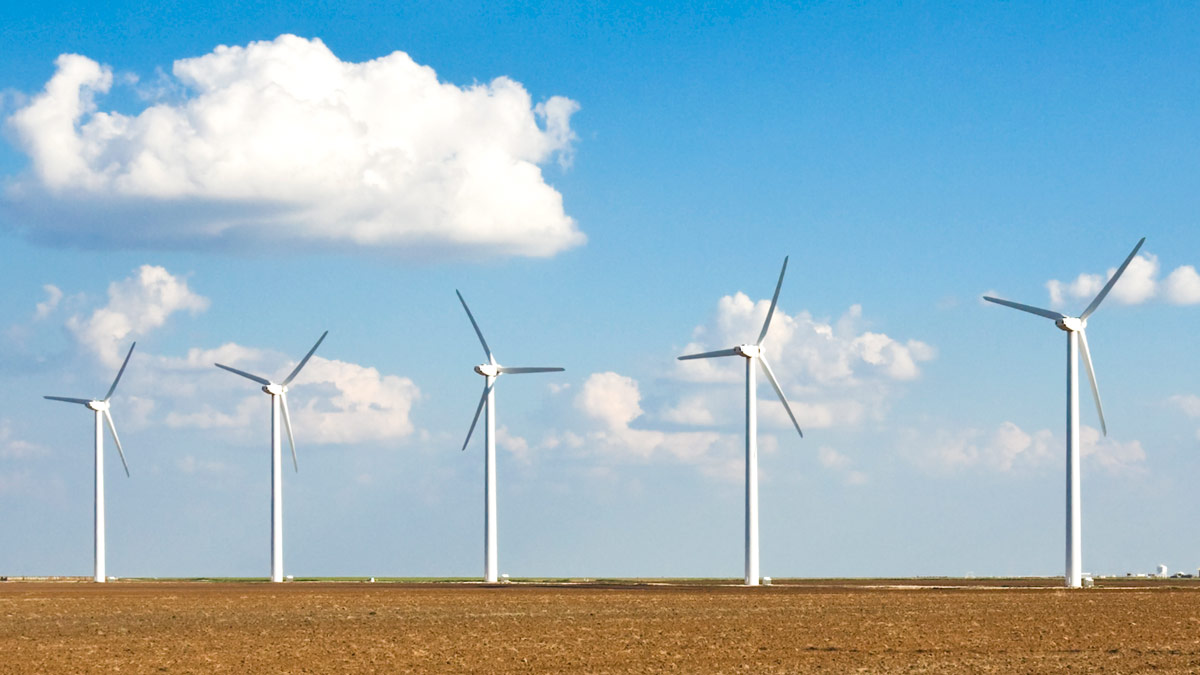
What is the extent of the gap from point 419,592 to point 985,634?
161 ft

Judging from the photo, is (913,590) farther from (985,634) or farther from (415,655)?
(415,655)

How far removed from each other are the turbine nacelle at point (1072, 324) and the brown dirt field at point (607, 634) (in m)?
23.7

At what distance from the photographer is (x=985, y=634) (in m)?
52.6

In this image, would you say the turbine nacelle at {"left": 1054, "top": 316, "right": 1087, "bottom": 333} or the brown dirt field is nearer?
the brown dirt field

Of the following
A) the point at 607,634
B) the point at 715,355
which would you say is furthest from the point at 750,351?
the point at 607,634

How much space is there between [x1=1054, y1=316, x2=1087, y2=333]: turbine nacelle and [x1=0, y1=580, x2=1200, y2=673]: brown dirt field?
23.7 metres

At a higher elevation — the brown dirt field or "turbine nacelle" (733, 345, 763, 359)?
"turbine nacelle" (733, 345, 763, 359)

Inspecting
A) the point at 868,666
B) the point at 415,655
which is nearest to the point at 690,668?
the point at 868,666

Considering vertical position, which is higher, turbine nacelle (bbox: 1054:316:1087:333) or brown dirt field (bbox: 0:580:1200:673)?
turbine nacelle (bbox: 1054:316:1087:333)

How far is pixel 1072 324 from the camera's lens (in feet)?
339

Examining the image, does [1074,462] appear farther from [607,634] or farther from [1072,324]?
[607,634]

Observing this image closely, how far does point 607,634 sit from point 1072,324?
5926 cm

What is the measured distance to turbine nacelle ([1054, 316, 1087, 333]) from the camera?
4060 inches

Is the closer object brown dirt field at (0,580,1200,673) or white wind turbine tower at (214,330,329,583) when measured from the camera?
brown dirt field at (0,580,1200,673)
